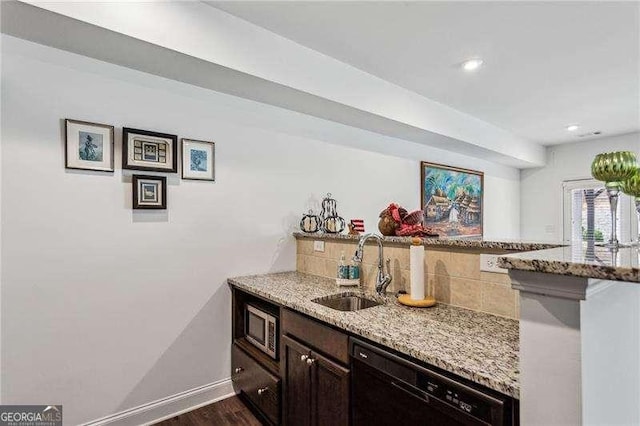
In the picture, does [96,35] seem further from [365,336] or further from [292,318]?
[365,336]

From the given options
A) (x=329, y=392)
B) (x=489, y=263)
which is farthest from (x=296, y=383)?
(x=489, y=263)

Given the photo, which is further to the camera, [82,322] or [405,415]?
[82,322]

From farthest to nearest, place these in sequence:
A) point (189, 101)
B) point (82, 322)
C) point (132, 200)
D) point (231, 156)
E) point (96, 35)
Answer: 1. point (231, 156)
2. point (189, 101)
3. point (132, 200)
4. point (82, 322)
5. point (96, 35)

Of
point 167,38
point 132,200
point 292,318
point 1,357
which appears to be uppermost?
point 167,38

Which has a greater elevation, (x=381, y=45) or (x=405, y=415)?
(x=381, y=45)

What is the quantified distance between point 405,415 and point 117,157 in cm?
205

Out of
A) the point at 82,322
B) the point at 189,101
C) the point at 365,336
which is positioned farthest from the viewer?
the point at 189,101

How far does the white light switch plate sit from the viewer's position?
151 centimetres

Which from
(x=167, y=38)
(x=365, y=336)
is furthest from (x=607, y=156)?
(x=167, y=38)

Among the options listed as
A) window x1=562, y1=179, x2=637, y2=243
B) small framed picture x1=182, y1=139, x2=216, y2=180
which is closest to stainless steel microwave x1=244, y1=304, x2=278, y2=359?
small framed picture x1=182, y1=139, x2=216, y2=180

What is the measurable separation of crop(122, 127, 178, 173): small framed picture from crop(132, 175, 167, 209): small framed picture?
7cm

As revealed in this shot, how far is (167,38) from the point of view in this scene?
1701 millimetres

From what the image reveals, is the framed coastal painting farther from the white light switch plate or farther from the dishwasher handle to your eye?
the dishwasher handle

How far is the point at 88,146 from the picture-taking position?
1.88 m
